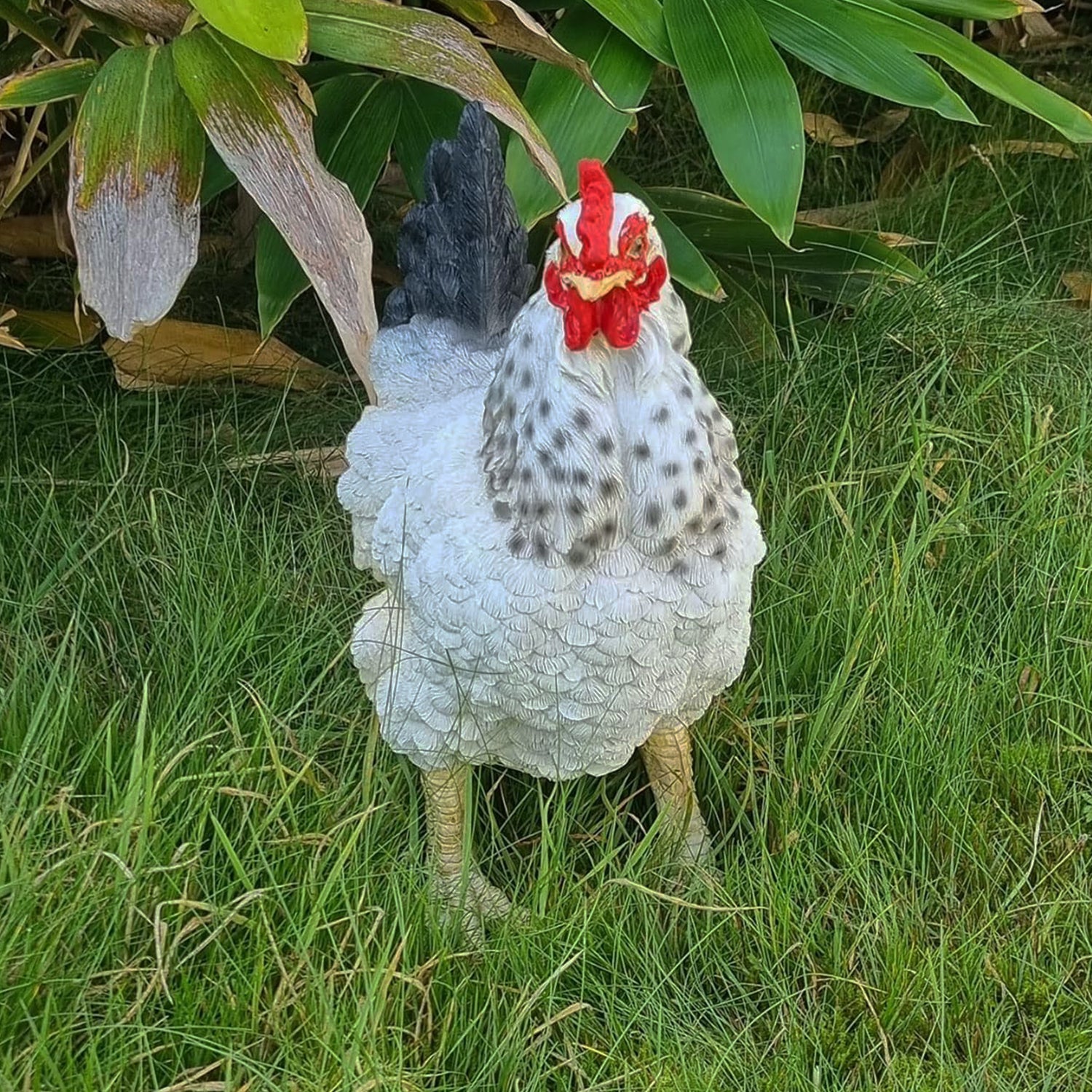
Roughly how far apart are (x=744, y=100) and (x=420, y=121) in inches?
16.8

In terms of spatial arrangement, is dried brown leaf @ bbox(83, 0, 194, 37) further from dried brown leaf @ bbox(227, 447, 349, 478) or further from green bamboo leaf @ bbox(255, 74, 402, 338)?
dried brown leaf @ bbox(227, 447, 349, 478)

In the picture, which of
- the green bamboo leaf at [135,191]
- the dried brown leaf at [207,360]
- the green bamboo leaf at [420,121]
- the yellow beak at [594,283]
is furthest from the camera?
the dried brown leaf at [207,360]

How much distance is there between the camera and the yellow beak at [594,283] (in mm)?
1000

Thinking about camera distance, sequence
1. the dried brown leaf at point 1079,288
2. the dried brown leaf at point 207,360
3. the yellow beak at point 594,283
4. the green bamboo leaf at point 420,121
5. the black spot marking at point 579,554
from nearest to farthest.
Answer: the yellow beak at point 594,283 → the black spot marking at point 579,554 → the green bamboo leaf at point 420,121 → the dried brown leaf at point 207,360 → the dried brown leaf at point 1079,288

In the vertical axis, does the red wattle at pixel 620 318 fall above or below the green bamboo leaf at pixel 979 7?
below

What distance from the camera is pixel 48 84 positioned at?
4.42ft

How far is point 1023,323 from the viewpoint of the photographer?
77.3 inches

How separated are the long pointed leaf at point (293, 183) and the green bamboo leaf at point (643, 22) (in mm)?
372

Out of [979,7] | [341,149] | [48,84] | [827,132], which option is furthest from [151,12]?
[827,132]

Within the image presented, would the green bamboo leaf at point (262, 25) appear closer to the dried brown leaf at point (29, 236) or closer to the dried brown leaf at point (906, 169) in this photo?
the dried brown leaf at point (29, 236)

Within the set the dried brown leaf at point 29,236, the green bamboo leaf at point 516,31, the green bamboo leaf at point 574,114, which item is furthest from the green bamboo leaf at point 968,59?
the dried brown leaf at point 29,236

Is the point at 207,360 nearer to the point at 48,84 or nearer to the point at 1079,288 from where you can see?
the point at 48,84

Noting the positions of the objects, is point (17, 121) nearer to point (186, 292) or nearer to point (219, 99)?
point (186, 292)

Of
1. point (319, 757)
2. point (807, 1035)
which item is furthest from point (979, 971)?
point (319, 757)
